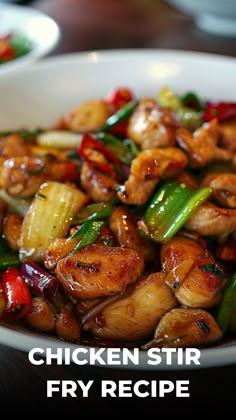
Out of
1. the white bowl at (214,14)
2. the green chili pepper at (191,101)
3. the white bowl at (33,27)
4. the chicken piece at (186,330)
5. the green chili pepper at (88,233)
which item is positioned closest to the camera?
the chicken piece at (186,330)

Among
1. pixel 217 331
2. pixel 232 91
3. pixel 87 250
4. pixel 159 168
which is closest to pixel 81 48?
pixel 232 91

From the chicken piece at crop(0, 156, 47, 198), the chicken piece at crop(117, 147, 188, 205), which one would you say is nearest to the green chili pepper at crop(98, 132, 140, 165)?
the chicken piece at crop(117, 147, 188, 205)

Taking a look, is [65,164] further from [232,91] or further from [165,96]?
[232,91]

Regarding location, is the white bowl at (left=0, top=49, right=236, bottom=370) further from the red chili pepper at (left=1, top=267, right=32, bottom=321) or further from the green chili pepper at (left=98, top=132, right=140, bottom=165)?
the red chili pepper at (left=1, top=267, right=32, bottom=321)

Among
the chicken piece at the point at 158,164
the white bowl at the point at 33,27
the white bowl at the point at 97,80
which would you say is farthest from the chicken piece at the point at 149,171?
the white bowl at the point at 33,27

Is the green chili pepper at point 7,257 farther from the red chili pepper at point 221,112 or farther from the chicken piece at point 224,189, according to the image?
the red chili pepper at point 221,112
